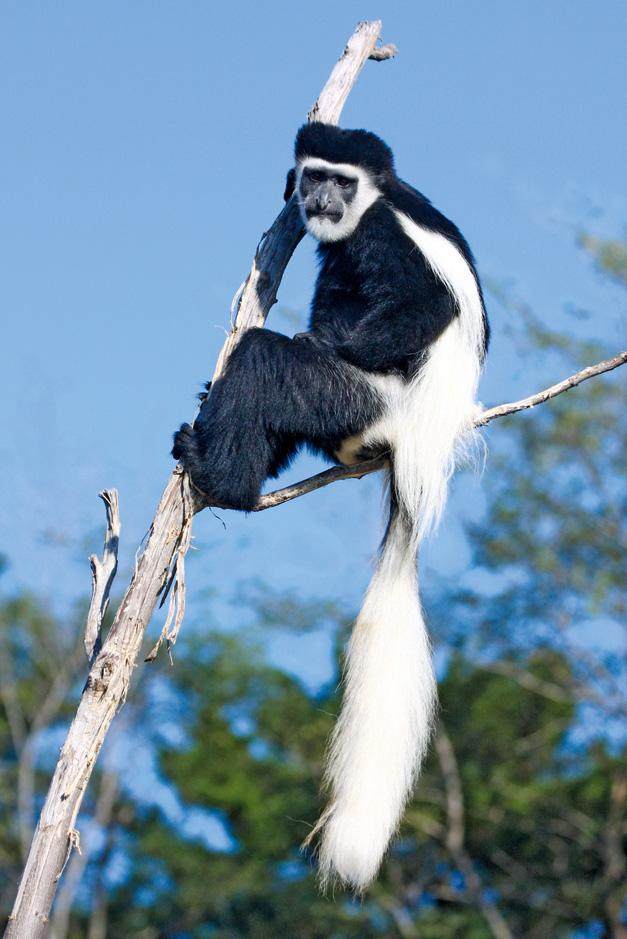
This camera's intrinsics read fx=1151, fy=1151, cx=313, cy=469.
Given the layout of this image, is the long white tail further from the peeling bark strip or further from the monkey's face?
the peeling bark strip

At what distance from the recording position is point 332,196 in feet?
13.8

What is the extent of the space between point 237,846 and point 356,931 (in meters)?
2.73

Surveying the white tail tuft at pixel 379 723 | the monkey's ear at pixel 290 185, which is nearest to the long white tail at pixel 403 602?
the white tail tuft at pixel 379 723

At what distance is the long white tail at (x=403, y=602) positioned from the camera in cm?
375

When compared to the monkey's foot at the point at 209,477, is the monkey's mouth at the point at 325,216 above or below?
above

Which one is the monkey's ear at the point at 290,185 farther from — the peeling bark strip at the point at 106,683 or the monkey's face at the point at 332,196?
the peeling bark strip at the point at 106,683

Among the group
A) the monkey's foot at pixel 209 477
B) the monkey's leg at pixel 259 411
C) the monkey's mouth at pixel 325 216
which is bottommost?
the monkey's foot at pixel 209 477

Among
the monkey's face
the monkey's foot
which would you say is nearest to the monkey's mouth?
the monkey's face

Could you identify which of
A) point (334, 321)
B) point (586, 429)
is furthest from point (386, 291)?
point (586, 429)

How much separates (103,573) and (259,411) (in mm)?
755

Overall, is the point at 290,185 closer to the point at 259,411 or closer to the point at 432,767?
the point at 259,411

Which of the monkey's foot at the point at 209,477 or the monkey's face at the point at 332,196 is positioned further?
the monkey's face at the point at 332,196

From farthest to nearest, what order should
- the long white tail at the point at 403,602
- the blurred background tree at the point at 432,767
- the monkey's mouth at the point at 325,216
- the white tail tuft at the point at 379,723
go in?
the blurred background tree at the point at 432,767, the monkey's mouth at the point at 325,216, the long white tail at the point at 403,602, the white tail tuft at the point at 379,723

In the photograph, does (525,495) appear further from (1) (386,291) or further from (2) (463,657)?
(1) (386,291)
